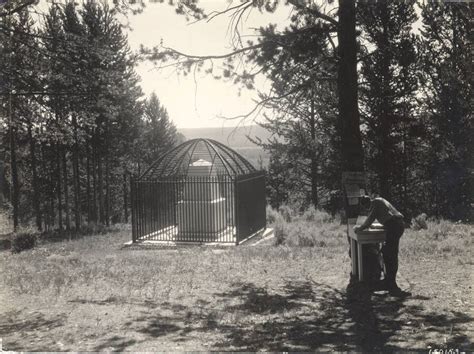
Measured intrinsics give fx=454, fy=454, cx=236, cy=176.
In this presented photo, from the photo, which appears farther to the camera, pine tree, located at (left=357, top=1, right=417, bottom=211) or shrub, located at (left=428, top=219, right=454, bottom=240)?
pine tree, located at (left=357, top=1, right=417, bottom=211)

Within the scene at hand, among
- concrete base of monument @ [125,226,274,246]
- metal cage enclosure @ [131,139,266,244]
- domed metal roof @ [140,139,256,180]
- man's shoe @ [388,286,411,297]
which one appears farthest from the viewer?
domed metal roof @ [140,139,256,180]

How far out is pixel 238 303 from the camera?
7.16m

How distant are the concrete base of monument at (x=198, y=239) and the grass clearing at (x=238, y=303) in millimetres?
3105

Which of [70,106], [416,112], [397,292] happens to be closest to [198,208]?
[70,106]

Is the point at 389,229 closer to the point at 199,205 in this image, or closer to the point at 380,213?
the point at 380,213

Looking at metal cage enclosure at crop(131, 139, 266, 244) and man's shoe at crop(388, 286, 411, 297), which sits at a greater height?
metal cage enclosure at crop(131, 139, 266, 244)

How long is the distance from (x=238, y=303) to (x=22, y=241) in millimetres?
11838

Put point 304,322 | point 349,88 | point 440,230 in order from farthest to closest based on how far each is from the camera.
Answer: point 440,230, point 349,88, point 304,322

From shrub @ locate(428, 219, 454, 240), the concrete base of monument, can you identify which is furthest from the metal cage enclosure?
shrub @ locate(428, 219, 454, 240)

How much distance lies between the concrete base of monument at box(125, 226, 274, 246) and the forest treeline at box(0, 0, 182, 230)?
4962 millimetres

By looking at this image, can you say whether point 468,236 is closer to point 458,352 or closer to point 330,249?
point 330,249

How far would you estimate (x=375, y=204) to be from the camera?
6758 mm

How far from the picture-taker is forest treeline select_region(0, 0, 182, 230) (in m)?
12.1

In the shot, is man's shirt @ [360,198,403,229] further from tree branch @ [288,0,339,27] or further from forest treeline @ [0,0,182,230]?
forest treeline @ [0,0,182,230]
